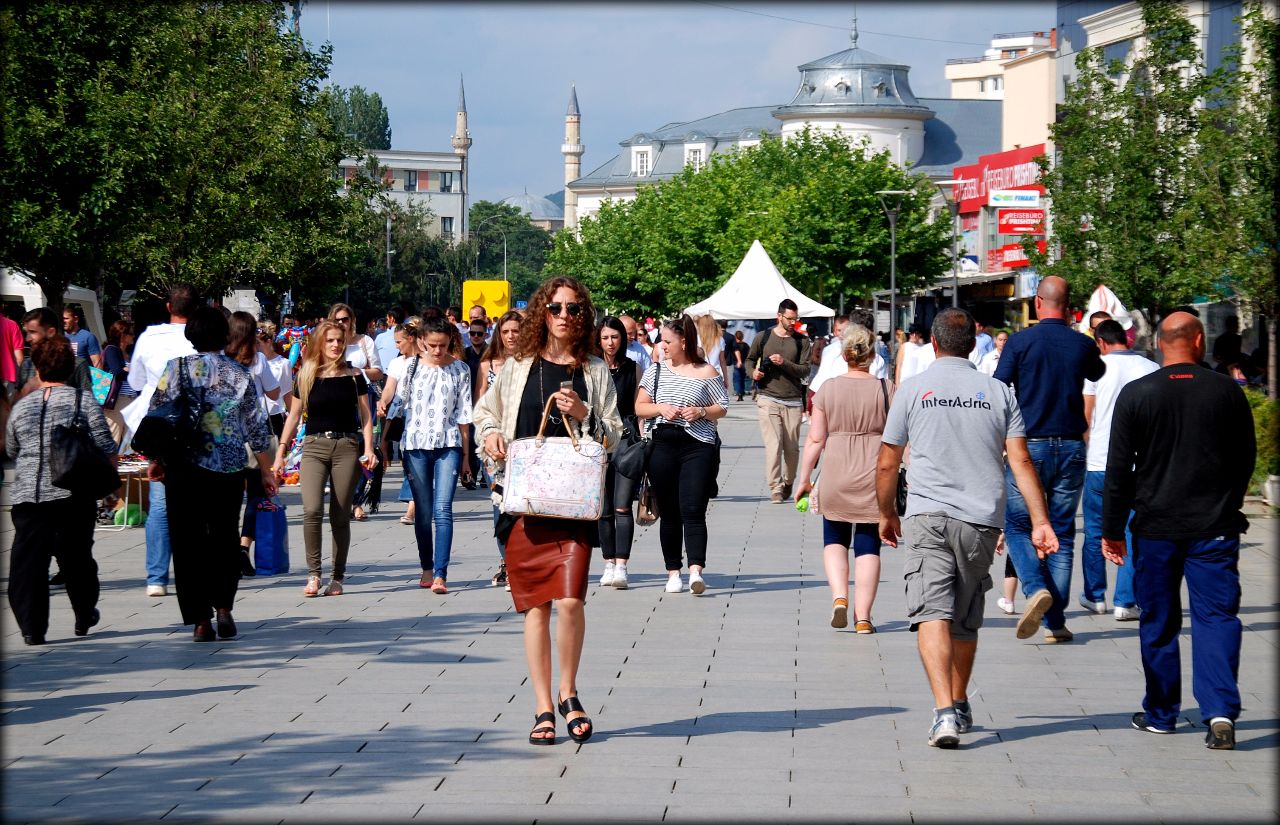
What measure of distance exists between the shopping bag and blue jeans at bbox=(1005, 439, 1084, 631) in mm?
5245

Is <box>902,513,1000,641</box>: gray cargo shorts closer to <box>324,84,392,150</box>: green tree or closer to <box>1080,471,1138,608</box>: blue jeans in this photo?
<box>1080,471,1138,608</box>: blue jeans

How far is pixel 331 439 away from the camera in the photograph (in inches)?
Result: 419

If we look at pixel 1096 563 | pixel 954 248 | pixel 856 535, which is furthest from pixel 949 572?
pixel 954 248

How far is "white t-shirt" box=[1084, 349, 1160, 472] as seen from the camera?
10.2m

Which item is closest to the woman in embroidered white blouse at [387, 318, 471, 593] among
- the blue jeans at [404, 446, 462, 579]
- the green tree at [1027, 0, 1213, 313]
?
the blue jeans at [404, 446, 462, 579]

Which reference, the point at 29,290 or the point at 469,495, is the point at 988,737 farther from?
the point at 29,290

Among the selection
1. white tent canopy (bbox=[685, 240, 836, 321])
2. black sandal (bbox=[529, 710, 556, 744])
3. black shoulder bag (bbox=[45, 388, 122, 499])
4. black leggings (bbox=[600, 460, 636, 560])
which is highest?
white tent canopy (bbox=[685, 240, 836, 321])

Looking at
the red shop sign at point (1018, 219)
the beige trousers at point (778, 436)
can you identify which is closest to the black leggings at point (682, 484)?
the beige trousers at point (778, 436)

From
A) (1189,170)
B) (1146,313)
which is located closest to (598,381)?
(1189,170)

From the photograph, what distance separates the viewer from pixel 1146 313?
103ft

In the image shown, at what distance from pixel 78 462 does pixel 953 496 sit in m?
4.96

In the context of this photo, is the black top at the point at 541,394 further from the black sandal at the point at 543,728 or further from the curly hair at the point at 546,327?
the black sandal at the point at 543,728

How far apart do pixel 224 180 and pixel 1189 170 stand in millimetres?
18739

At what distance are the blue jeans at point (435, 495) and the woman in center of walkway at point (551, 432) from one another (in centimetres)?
400
